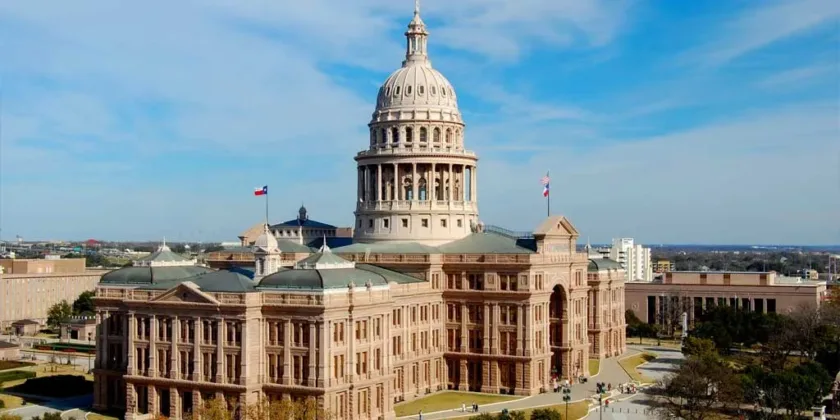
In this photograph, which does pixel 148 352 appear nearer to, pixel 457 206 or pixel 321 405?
pixel 321 405

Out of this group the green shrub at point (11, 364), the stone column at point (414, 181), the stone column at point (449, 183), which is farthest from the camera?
the green shrub at point (11, 364)

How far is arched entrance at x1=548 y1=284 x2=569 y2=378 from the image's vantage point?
115 m

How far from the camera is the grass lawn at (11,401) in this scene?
100 metres

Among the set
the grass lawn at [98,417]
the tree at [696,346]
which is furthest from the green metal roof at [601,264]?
the grass lawn at [98,417]

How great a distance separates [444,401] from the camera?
4028 inches

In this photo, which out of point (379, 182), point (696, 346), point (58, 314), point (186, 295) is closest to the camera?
point (186, 295)

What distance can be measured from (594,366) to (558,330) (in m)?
13.9

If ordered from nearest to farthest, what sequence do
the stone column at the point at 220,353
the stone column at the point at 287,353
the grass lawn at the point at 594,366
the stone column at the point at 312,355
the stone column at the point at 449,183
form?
the stone column at the point at 312,355, the stone column at the point at 287,353, the stone column at the point at 220,353, the stone column at the point at 449,183, the grass lawn at the point at 594,366

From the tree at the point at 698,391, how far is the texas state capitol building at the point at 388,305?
720 inches

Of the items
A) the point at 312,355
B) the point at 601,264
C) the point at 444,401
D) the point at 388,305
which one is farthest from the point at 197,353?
the point at 601,264

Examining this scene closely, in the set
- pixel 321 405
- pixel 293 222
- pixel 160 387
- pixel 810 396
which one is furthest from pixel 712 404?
pixel 293 222

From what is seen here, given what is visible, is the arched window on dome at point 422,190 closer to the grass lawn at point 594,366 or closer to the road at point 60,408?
the grass lawn at point 594,366

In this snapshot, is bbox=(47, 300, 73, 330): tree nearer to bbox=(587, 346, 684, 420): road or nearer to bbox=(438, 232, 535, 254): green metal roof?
bbox=(438, 232, 535, 254): green metal roof

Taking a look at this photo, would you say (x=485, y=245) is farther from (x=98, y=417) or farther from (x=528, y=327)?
(x=98, y=417)
